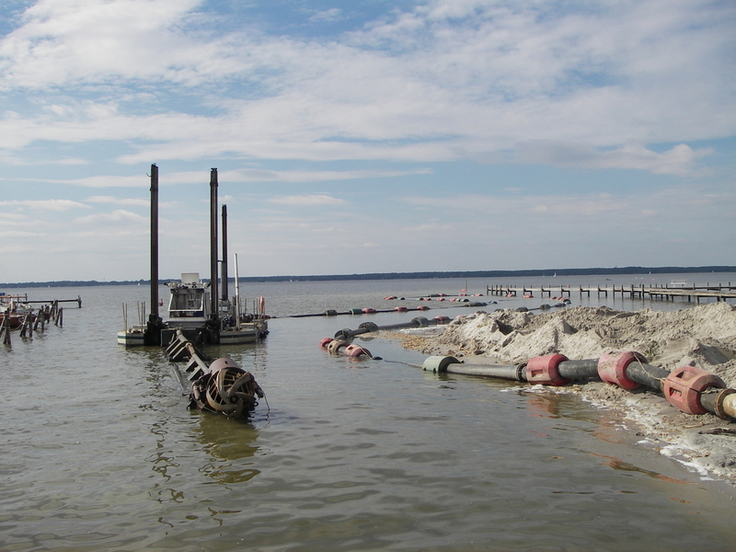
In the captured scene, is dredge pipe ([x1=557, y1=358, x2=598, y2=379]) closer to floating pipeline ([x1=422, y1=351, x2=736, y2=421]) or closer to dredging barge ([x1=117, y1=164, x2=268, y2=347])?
floating pipeline ([x1=422, y1=351, x2=736, y2=421])

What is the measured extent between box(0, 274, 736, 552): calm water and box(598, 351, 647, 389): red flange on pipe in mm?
1473

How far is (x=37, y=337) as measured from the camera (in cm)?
3988

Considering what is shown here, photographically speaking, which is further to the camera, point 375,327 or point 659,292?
point 659,292

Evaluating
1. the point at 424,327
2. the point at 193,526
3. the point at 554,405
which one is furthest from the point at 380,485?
the point at 424,327

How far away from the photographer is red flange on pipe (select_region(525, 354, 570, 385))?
648 inches

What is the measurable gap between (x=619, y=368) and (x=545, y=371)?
2.45m

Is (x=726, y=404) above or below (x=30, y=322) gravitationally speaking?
above

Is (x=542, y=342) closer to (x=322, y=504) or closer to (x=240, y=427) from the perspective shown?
(x=240, y=427)

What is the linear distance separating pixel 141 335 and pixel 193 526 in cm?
2507

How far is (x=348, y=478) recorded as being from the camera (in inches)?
361

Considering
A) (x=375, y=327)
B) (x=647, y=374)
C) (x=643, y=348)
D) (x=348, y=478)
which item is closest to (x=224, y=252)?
(x=375, y=327)

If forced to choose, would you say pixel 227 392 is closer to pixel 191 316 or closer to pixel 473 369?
pixel 473 369

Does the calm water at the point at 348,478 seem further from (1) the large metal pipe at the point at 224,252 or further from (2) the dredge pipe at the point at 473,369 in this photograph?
(1) the large metal pipe at the point at 224,252

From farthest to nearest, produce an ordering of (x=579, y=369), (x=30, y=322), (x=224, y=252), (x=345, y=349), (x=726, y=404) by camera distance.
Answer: (x=224, y=252) → (x=30, y=322) → (x=345, y=349) → (x=579, y=369) → (x=726, y=404)
